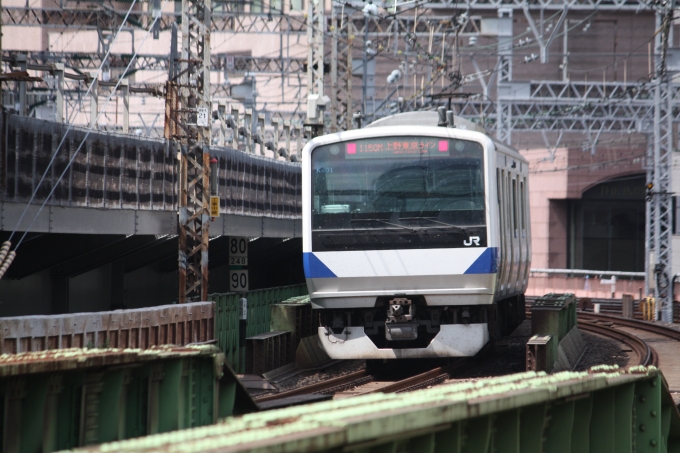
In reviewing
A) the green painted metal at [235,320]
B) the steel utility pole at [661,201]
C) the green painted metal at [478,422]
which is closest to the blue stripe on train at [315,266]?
the green painted metal at [235,320]

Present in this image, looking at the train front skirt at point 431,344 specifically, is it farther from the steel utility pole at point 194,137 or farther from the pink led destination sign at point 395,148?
the steel utility pole at point 194,137

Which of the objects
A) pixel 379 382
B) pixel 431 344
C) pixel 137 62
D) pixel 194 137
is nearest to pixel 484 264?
pixel 431 344

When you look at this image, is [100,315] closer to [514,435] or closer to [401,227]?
[401,227]

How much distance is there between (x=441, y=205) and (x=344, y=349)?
2244 millimetres

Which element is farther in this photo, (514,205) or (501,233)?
(514,205)

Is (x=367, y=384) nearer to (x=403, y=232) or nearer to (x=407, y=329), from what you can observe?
(x=407, y=329)

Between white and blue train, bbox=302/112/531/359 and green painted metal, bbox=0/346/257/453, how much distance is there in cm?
642

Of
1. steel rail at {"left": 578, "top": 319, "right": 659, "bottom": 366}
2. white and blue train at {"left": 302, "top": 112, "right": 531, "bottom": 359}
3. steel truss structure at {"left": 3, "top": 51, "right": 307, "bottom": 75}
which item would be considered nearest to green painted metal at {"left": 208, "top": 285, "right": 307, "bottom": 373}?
white and blue train at {"left": 302, "top": 112, "right": 531, "bottom": 359}

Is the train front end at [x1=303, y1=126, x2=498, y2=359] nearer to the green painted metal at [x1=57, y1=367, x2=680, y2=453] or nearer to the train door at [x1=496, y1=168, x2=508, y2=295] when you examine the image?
the train door at [x1=496, y1=168, x2=508, y2=295]

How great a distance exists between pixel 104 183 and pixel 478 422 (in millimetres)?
10961

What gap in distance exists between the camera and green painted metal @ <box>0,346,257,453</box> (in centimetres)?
503

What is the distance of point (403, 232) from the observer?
12539mm

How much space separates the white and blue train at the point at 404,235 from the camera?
1249 centimetres

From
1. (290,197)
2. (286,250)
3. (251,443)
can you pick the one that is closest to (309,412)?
(251,443)
